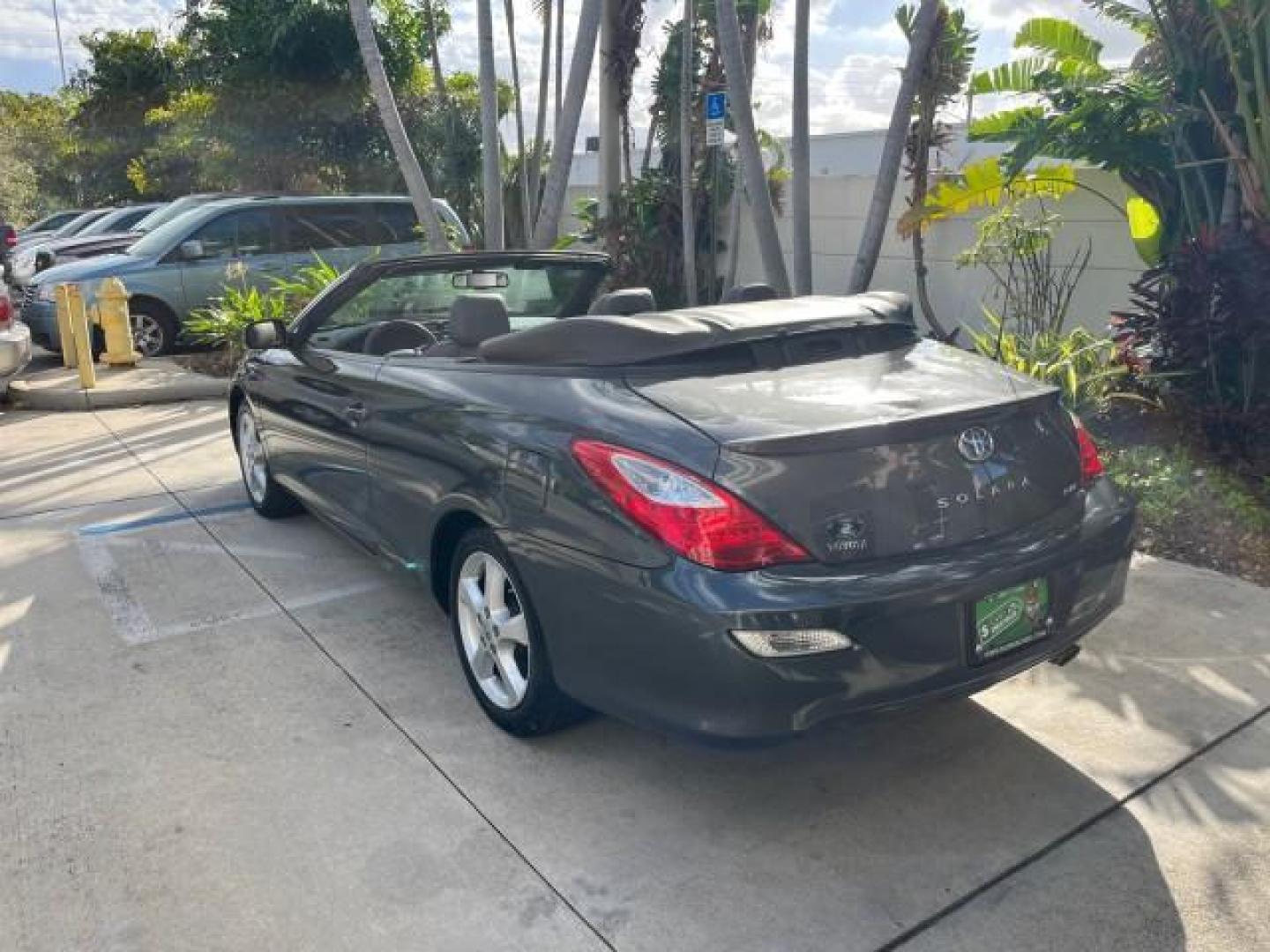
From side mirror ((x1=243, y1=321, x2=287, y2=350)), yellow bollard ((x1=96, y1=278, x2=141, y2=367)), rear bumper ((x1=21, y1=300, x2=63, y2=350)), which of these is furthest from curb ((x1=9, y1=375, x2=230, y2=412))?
side mirror ((x1=243, y1=321, x2=287, y2=350))

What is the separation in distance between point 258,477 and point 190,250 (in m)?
6.58

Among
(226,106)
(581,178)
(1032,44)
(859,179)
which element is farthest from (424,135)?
(1032,44)

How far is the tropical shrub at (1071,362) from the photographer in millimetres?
6359

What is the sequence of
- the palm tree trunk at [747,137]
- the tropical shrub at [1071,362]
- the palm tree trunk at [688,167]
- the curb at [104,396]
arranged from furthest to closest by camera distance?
the palm tree trunk at [688,167]
the curb at [104,396]
the palm tree trunk at [747,137]
the tropical shrub at [1071,362]

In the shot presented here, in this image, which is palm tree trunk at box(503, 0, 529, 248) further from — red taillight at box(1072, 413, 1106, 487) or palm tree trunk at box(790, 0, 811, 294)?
red taillight at box(1072, 413, 1106, 487)

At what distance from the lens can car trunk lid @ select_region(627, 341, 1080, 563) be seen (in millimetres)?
2709

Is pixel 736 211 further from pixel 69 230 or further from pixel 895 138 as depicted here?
pixel 69 230

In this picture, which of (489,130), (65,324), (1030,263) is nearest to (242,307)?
(65,324)

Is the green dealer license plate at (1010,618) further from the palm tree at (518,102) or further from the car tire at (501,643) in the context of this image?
the palm tree at (518,102)

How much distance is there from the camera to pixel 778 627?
2570 mm

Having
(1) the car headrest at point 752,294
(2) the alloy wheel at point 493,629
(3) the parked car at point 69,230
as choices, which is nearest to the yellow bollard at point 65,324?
(1) the car headrest at point 752,294

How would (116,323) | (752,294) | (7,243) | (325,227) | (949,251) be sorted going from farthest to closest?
(7,243) → (325,227) → (116,323) → (949,251) → (752,294)

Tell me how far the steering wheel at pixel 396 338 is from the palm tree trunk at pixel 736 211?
7.68 metres

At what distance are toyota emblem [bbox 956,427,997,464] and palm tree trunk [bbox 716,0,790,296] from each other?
224 inches
